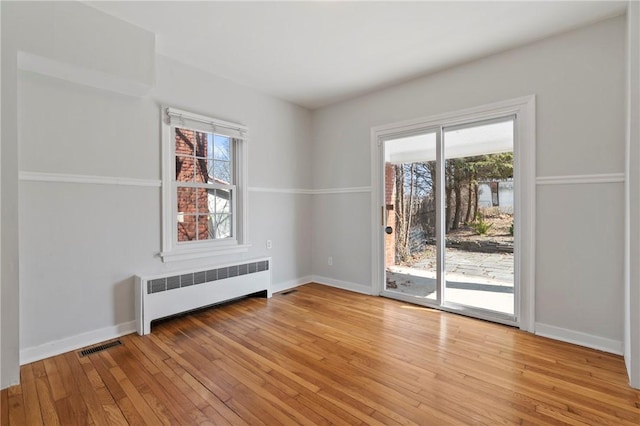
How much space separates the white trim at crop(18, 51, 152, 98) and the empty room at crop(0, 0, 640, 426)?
0.8 inches

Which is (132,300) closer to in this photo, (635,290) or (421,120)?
(421,120)

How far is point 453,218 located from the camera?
339 centimetres

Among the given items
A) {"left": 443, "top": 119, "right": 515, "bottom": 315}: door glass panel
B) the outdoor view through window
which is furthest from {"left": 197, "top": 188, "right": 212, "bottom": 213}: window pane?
{"left": 443, "top": 119, "right": 515, "bottom": 315}: door glass panel

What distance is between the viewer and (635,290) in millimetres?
1934

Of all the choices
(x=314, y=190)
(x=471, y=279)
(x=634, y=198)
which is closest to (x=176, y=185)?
(x=314, y=190)

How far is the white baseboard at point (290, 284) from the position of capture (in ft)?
13.8

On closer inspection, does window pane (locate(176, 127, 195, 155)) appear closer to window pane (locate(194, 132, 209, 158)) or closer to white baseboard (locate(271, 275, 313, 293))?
window pane (locate(194, 132, 209, 158))

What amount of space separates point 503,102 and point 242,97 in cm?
304

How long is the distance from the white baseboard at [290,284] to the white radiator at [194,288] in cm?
27

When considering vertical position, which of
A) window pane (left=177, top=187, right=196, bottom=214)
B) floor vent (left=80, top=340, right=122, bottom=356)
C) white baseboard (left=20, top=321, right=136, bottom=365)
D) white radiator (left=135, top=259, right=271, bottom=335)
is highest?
window pane (left=177, top=187, right=196, bottom=214)

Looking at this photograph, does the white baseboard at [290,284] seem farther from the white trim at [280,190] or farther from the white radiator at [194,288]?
the white trim at [280,190]

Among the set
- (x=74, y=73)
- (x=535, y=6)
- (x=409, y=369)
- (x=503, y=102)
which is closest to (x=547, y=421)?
(x=409, y=369)

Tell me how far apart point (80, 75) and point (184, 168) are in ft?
3.92

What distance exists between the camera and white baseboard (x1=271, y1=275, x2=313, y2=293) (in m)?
4.22
